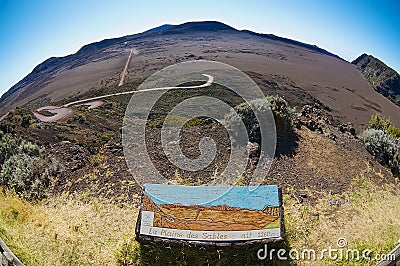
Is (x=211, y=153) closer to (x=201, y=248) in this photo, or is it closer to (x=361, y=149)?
(x=201, y=248)

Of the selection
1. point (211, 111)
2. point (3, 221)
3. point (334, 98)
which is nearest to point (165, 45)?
point (334, 98)

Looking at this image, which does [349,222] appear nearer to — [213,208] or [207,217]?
[213,208]

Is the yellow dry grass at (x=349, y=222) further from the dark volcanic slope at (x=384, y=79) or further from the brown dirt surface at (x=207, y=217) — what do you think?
the dark volcanic slope at (x=384, y=79)

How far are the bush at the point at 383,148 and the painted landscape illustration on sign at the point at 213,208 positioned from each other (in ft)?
14.5

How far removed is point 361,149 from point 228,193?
4863mm

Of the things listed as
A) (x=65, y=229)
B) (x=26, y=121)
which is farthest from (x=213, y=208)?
(x=26, y=121)

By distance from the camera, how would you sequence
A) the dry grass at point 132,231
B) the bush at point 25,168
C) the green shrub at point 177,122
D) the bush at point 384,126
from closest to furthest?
the dry grass at point 132,231
the bush at point 25,168
the green shrub at point 177,122
the bush at point 384,126

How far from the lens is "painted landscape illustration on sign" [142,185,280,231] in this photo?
4516mm

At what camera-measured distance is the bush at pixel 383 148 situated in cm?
799

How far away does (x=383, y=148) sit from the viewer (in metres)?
8.37

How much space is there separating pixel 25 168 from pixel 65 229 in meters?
2.07

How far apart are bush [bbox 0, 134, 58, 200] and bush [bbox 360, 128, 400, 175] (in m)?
7.55

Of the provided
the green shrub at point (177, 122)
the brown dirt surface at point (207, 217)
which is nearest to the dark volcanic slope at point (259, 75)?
the green shrub at point (177, 122)

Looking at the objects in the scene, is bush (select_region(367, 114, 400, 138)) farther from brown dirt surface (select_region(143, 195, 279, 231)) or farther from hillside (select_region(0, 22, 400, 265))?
brown dirt surface (select_region(143, 195, 279, 231))
